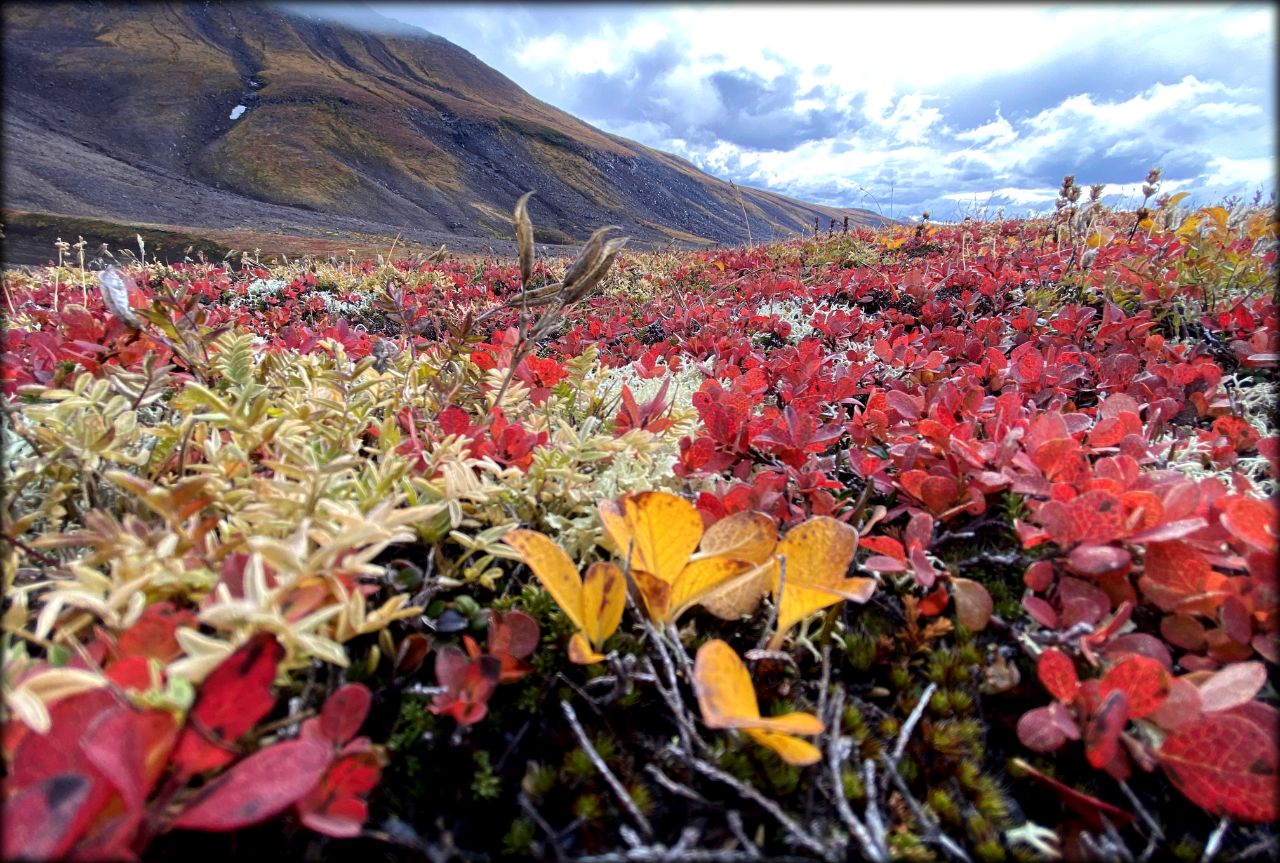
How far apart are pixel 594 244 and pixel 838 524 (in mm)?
815

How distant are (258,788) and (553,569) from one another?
517mm

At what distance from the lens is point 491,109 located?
7562cm

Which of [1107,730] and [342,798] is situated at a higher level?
[1107,730]

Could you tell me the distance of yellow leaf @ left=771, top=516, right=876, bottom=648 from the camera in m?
1.10

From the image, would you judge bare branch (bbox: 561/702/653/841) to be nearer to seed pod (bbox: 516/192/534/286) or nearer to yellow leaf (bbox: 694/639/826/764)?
yellow leaf (bbox: 694/639/826/764)

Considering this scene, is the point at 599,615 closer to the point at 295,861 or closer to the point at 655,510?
the point at 655,510

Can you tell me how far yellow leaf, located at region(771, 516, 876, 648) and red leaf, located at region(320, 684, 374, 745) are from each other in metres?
0.70

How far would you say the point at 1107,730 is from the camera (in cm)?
93

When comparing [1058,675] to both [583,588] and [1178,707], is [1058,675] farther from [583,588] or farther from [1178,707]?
[583,588]

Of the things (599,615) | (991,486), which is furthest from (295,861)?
(991,486)

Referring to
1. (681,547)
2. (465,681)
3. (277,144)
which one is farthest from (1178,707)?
(277,144)

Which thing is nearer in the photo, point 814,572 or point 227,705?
point 227,705

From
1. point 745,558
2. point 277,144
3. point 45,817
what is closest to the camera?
point 45,817

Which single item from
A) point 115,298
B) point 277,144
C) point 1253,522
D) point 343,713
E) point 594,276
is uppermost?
point 277,144
